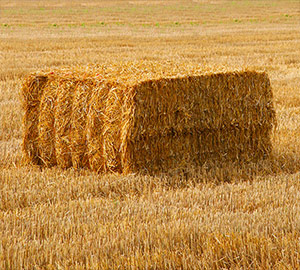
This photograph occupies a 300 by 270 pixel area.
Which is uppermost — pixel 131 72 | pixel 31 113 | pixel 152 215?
pixel 131 72

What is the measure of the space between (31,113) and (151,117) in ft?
5.10

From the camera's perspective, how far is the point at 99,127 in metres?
6.14

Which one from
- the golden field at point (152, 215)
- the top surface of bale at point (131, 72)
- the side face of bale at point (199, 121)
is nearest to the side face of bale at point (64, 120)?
the top surface of bale at point (131, 72)

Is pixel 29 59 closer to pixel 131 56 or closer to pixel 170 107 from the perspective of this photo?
pixel 131 56

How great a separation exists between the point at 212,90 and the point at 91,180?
1625mm

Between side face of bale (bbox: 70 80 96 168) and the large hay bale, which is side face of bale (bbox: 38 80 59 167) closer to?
the large hay bale

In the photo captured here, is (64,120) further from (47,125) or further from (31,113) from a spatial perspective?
(31,113)

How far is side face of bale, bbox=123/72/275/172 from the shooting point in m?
5.96

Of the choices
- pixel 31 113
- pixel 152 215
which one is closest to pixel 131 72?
pixel 31 113

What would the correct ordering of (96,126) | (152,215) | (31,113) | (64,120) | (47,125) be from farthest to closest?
(31,113)
(47,125)
(64,120)
(96,126)
(152,215)

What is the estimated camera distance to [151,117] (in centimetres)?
596

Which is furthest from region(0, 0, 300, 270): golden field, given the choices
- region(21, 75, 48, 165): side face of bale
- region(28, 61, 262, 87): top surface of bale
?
region(28, 61, 262, 87): top surface of bale

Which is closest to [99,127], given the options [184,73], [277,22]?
[184,73]

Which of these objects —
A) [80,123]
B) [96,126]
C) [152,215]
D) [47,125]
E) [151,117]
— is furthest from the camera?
[47,125]
